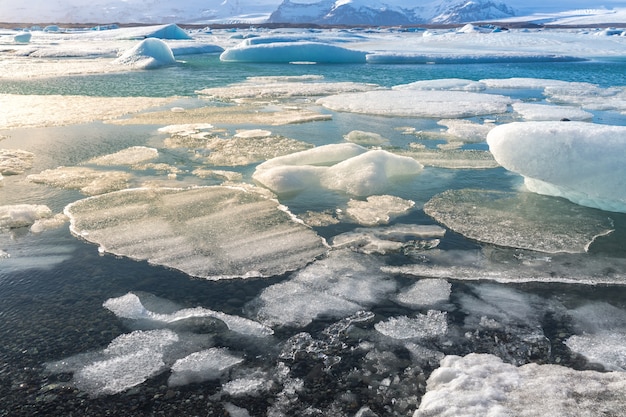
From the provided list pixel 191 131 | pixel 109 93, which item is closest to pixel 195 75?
pixel 109 93

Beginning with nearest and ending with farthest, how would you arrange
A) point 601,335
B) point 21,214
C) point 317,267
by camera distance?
point 601,335, point 317,267, point 21,214

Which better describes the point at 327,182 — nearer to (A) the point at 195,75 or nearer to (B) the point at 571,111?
(B) the point at 571,111

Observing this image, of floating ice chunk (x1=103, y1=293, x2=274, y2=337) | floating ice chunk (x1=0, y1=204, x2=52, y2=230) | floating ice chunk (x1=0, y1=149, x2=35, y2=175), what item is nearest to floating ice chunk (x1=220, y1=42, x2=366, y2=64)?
floating ice chunk (x1=0, y1=149, x2=35, y2=175)

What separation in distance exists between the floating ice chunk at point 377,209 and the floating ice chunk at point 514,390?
1773mm

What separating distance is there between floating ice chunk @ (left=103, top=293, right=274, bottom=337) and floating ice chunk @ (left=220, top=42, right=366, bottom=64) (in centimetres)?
1767

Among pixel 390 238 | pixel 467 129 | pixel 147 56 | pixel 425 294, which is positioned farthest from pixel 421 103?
pixel 147 56

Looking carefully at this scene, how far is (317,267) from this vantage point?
3230mm

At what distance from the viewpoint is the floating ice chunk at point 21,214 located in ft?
12.5

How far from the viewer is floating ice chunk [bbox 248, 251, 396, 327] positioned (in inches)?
108

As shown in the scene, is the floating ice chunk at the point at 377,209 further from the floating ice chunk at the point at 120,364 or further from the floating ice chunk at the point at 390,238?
the floating ice chunk at the point at 120,364

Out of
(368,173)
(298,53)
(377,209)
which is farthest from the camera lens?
(298,53)

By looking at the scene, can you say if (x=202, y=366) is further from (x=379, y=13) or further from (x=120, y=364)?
(x=379, y=13)

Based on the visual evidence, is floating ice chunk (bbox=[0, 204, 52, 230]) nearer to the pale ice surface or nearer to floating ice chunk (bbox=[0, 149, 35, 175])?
floating ice chunk (bbox=[0, 149, 35, 175])

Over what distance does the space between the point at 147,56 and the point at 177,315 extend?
16775mm
